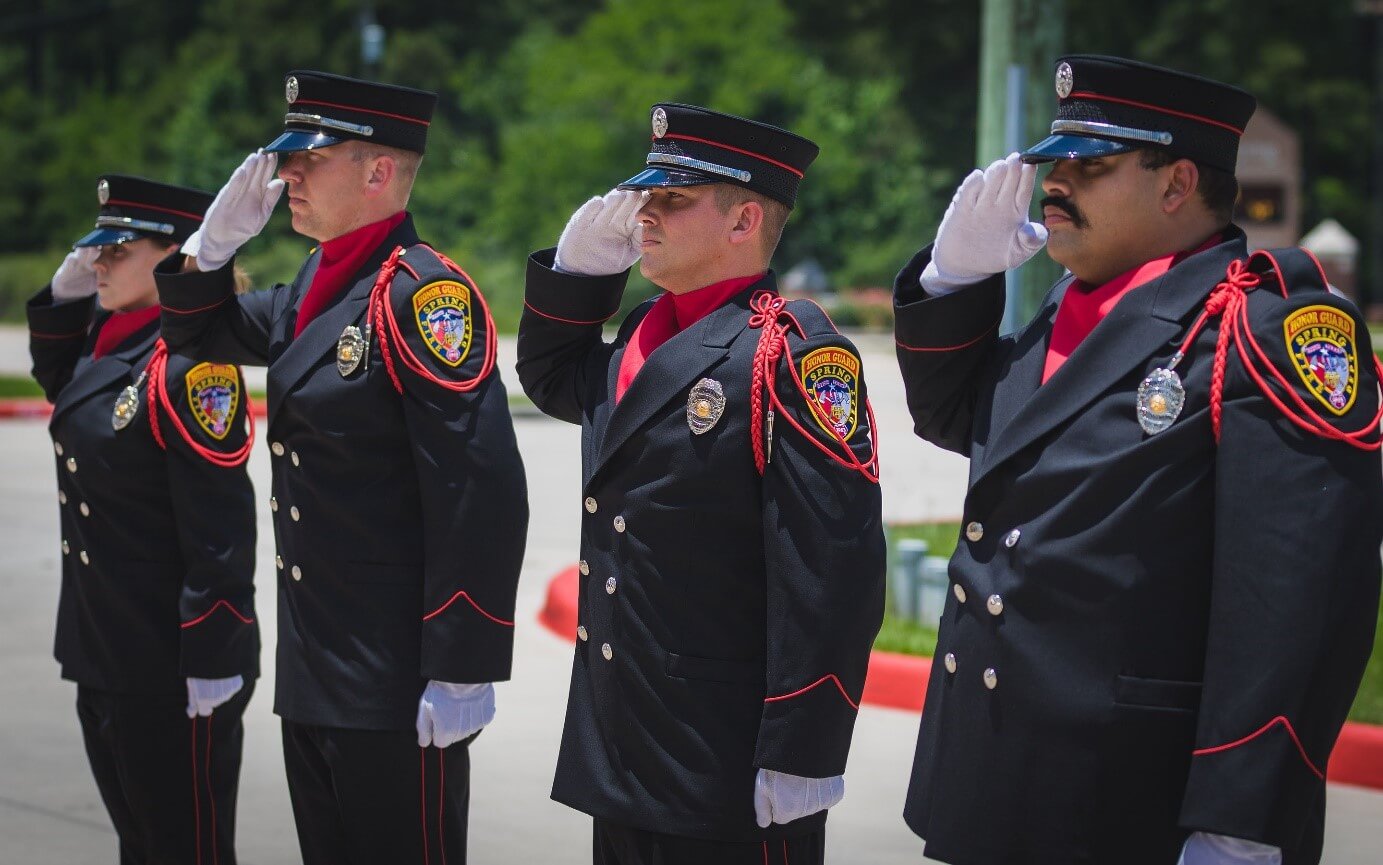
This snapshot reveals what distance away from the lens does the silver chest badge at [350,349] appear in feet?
12.5

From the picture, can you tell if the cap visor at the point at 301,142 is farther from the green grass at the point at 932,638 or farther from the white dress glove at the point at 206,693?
the green grass at the point at 932,638

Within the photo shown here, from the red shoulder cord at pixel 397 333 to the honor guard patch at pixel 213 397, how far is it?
699 millimetres

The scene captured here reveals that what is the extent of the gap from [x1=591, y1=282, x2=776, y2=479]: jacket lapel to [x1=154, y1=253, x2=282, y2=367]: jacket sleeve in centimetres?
125

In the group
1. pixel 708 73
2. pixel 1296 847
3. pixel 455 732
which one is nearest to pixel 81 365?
pixel 455 732

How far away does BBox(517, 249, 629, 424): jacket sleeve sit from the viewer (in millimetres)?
3512

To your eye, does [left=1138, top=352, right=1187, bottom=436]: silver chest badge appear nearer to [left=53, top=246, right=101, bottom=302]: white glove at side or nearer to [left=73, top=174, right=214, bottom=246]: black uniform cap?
[left=73, top=174, right=214, bottom=246]: black uniform cap

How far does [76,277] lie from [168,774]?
144 cm

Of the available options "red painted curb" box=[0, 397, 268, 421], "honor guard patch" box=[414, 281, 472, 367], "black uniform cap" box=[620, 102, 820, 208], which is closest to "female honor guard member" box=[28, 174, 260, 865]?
"honor guard patch" box=[414, 281, 472, 367]

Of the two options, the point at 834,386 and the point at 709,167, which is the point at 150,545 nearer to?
the point at 709,167

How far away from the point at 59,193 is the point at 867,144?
22.7 metres

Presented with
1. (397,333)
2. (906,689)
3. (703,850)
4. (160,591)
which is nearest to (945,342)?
(703,850)

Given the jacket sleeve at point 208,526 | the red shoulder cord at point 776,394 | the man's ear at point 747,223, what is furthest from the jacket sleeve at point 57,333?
the red shoulder cord at point 776,394

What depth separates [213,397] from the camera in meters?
4.40

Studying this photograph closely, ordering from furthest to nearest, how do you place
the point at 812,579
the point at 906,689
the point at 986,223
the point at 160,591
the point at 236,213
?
the point at 906,689
the point at 160,591
the point at 236,213
the point at 812,579
the point at 986,223
